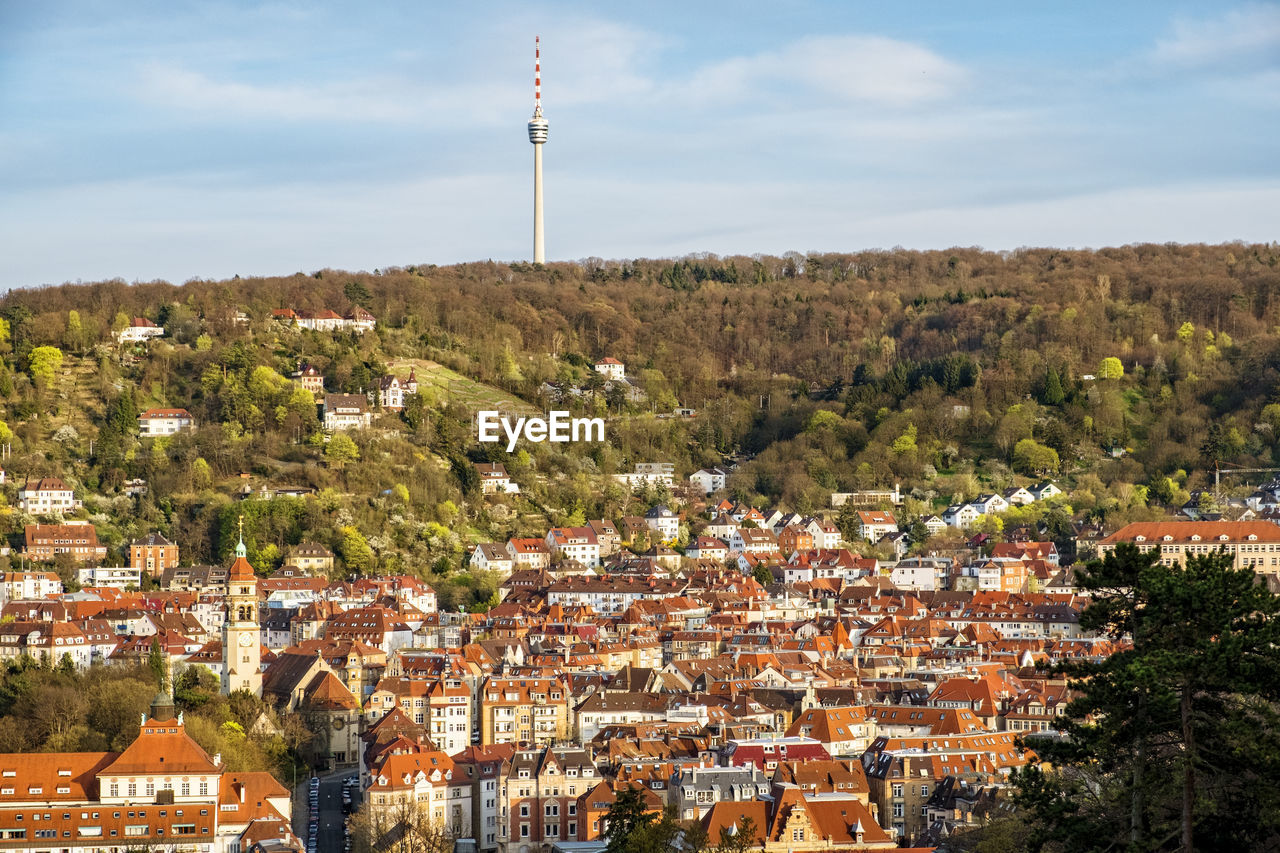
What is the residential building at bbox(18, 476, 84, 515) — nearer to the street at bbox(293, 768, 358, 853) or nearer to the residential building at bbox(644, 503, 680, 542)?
the residential building at bbox(644, 503, 680, 542)

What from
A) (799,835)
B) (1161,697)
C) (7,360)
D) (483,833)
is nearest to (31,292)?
(7,360)

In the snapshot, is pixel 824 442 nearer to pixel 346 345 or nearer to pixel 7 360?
pixel 346 345

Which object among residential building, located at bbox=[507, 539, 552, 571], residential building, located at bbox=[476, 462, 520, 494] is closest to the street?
residential building, located at bbox=[507, 539, 552, 571]

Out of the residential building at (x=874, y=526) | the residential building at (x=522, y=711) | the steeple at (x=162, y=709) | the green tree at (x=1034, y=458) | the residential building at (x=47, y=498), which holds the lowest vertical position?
the residential building at (x=522, y=711)

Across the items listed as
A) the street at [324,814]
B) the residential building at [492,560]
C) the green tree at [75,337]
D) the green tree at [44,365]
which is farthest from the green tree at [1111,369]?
the street at [324,814]

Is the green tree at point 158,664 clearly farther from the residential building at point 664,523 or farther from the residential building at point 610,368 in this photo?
the residential building at point 610,368
